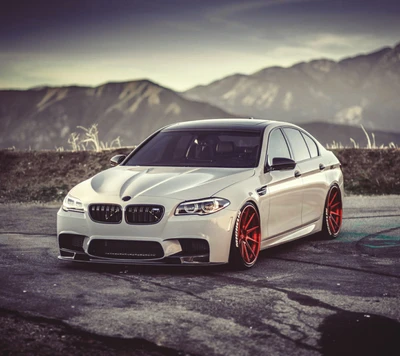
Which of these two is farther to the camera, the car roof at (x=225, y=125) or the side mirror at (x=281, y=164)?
the car roof at (x=225, y=125)

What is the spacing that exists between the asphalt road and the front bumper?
17 centimetres

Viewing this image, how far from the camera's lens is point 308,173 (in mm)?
10109

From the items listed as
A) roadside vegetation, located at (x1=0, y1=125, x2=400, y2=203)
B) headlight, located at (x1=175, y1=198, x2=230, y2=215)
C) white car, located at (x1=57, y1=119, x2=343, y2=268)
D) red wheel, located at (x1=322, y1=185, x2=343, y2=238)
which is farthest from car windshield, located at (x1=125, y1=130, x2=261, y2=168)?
roadside vegetation, located at (x1=0, y1=125, x2=400, y2=203)

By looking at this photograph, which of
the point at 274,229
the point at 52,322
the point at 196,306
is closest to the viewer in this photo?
the point at 52,322

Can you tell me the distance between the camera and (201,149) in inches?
383

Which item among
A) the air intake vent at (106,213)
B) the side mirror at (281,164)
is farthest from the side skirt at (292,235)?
the air intake vent at (106,213)

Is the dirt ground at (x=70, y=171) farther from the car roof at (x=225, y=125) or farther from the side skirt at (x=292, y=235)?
the car roof at (x=225, y=125)

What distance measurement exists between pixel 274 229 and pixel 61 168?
10.7m

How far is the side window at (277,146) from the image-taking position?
9.48 meters

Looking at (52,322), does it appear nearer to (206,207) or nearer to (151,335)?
(151,335)

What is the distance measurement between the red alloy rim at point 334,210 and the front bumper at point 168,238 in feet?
9.47

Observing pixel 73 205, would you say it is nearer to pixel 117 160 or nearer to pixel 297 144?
pixel 117 160

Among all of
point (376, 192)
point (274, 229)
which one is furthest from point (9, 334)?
point (376, 192)

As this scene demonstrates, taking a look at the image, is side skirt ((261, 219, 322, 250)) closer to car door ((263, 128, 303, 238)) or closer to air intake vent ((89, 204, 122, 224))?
car door ((263, 128, 303, 238))
